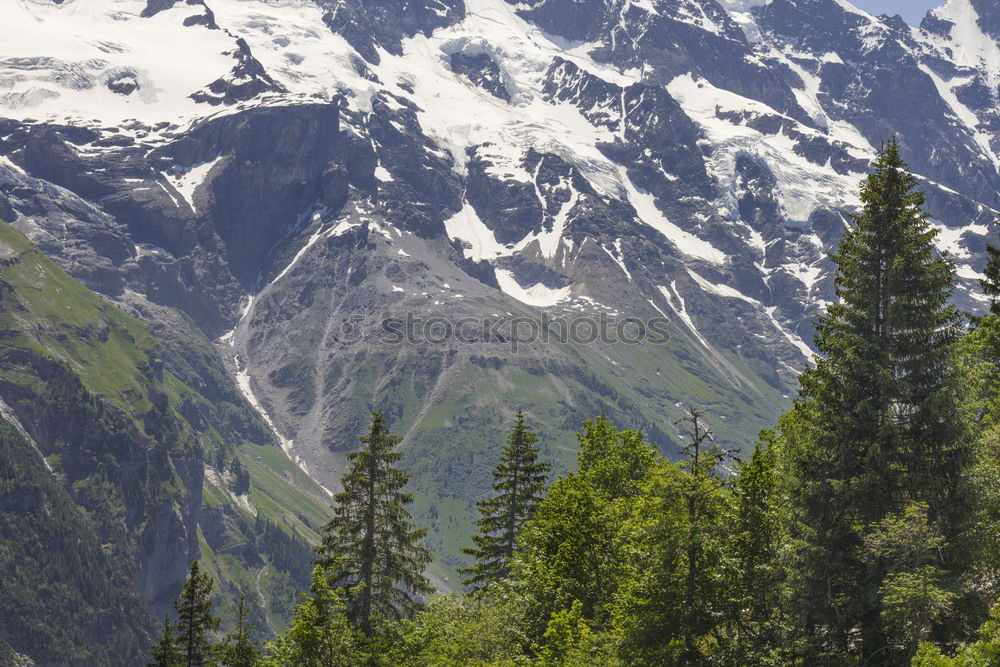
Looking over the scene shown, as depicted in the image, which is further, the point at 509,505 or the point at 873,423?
the point at 509,505

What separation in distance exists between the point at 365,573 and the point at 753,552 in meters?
23.5

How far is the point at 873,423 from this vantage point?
3400 cm

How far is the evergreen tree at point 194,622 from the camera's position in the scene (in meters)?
51.6

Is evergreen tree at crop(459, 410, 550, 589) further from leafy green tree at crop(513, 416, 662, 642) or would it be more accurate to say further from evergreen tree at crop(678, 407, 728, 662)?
evergreen tree at crop(678, 407, 728, 662)

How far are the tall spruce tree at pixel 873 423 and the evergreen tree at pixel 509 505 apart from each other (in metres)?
25.2

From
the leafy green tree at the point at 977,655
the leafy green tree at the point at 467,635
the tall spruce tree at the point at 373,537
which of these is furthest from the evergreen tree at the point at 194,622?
the leafy green tree at the point at 977,655

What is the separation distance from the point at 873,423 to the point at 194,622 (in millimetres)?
39098

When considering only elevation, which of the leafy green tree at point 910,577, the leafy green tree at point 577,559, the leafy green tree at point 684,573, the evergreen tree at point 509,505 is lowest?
the evergreen tree at point 509,505

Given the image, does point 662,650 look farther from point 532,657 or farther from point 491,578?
point 491,578

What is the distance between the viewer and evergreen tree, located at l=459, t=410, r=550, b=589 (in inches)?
2280

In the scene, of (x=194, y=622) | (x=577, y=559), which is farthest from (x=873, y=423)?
(x=194, y=622)

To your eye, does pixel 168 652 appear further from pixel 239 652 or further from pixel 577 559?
pixel 577 559

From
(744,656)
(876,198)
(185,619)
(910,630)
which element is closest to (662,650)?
(744,656)

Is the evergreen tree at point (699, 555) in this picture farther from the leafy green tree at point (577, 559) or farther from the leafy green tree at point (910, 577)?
the leafy green tree at point (577, 559)
